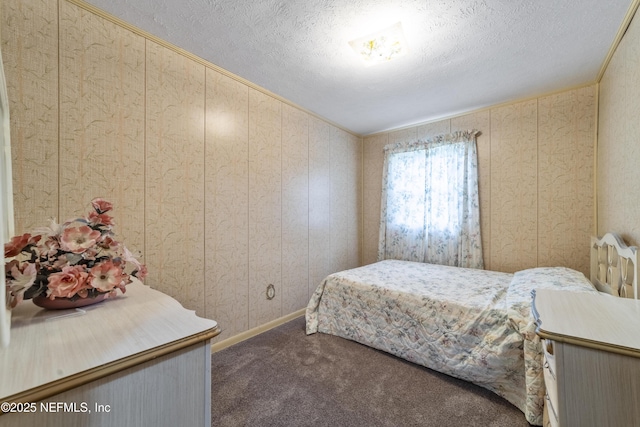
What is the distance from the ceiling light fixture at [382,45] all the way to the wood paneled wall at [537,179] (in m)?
1.71

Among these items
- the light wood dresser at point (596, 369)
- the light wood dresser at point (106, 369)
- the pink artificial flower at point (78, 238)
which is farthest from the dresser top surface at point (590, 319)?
the pink artificial flower at point (78, 238)

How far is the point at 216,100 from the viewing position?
218cm

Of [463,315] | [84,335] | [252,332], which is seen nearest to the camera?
[84,335]

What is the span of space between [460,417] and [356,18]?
247cm

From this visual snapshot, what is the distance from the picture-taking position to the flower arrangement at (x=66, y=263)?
83 cm

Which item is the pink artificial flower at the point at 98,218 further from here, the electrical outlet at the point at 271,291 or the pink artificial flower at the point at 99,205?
the electrical outlet at the point at 271,291

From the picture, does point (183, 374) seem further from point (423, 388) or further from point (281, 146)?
point (281, 146)

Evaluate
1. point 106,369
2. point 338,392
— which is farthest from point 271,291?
point 106,369

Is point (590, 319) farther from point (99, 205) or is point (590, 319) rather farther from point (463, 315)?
point (99, 205)

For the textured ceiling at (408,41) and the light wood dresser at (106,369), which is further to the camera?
the textured ceiling at (408,41)

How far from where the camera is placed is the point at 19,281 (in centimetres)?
82

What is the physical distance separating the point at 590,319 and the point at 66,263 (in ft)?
6.05

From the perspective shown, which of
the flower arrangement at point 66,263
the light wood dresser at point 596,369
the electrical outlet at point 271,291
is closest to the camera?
the light wood dresser at point 596,369

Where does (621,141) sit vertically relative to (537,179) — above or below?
above
